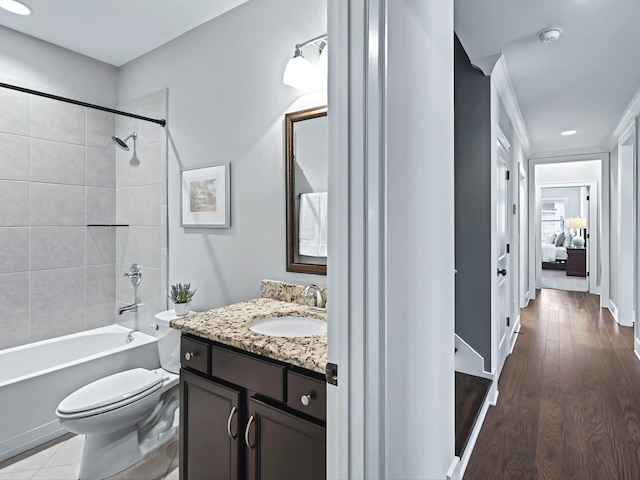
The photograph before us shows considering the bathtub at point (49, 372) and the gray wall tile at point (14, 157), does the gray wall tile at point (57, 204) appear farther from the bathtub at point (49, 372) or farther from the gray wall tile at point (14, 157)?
the bathtub at point (49, 372)

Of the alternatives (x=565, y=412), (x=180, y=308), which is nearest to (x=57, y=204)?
(x=180, y=308)

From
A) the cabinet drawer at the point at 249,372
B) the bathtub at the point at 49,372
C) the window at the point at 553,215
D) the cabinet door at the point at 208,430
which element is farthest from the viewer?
the window at the point at 553,215

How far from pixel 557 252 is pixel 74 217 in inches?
383

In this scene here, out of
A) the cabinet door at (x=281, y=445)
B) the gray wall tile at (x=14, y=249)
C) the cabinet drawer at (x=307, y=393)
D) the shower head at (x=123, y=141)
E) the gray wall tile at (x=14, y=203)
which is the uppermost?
the shower head at (x=123, y=141)

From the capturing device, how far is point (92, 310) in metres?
3.02

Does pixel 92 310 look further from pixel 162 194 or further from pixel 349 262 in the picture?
pixel 349 262

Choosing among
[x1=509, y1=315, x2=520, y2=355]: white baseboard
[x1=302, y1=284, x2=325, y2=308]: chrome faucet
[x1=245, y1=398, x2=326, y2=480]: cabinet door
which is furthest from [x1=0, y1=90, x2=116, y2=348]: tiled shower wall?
[x1=509, y1=315, x2=520, y2=355]: white baseboard

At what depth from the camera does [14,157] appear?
2.57 metres

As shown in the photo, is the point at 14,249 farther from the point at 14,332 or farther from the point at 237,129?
the point at 237,129

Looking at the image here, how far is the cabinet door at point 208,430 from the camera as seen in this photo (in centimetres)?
140

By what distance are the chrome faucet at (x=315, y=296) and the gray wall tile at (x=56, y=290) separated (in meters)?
2.07

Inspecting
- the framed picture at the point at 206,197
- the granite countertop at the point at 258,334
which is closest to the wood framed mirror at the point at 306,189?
the granite countertop at the point at 258,334

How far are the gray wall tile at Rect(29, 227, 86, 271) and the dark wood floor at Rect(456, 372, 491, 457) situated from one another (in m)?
2.94

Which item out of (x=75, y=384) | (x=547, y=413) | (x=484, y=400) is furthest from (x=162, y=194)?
(x=547, y=413)
